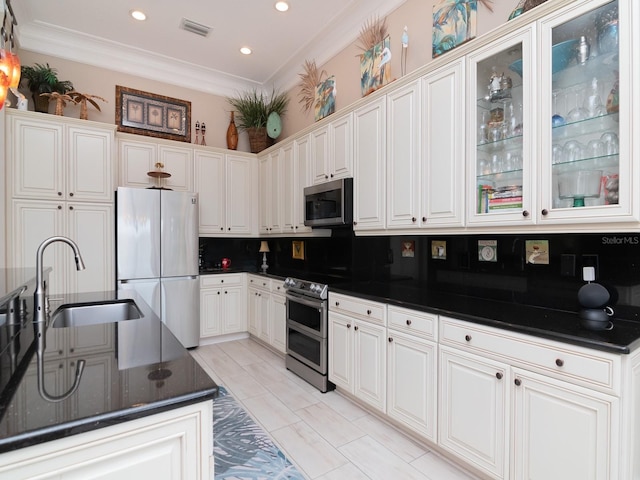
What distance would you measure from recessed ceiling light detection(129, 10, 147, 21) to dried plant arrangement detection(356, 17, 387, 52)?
215cm

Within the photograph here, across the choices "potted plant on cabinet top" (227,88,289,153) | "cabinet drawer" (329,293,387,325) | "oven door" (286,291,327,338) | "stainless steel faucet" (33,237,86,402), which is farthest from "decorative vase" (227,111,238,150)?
"stainless steel faucet" (33,237,86,402)

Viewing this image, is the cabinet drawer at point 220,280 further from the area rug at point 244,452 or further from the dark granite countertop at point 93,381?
the dark granite countertop at point 93,381

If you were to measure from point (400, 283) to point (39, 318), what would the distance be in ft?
7.85

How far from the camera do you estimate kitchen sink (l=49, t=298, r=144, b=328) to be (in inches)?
76.2

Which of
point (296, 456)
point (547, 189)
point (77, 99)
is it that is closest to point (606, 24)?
point (547, 189)

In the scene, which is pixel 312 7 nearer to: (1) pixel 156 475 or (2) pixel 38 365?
(2) pixel 38 365

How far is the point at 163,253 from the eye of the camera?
3.77 metres

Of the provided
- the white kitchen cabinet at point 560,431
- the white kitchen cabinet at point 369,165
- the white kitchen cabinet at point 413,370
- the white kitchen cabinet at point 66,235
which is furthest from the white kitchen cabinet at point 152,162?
the white kitchen cabinet at point 560,431

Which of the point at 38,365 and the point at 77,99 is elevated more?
the point at 77,99

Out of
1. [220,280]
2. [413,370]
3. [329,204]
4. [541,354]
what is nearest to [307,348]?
[413,370]

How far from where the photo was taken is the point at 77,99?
3.58m

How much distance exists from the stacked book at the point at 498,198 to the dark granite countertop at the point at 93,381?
1.74 metres

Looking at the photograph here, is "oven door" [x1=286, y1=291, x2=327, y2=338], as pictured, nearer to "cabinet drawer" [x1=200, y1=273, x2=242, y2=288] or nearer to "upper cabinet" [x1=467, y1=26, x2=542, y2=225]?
"cabinet drawer" [x1=200, y1=273, x2=242, y2=288]

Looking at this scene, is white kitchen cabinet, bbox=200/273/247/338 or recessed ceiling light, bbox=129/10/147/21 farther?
white kitchen cabinet, bbox=200/273/247/338
